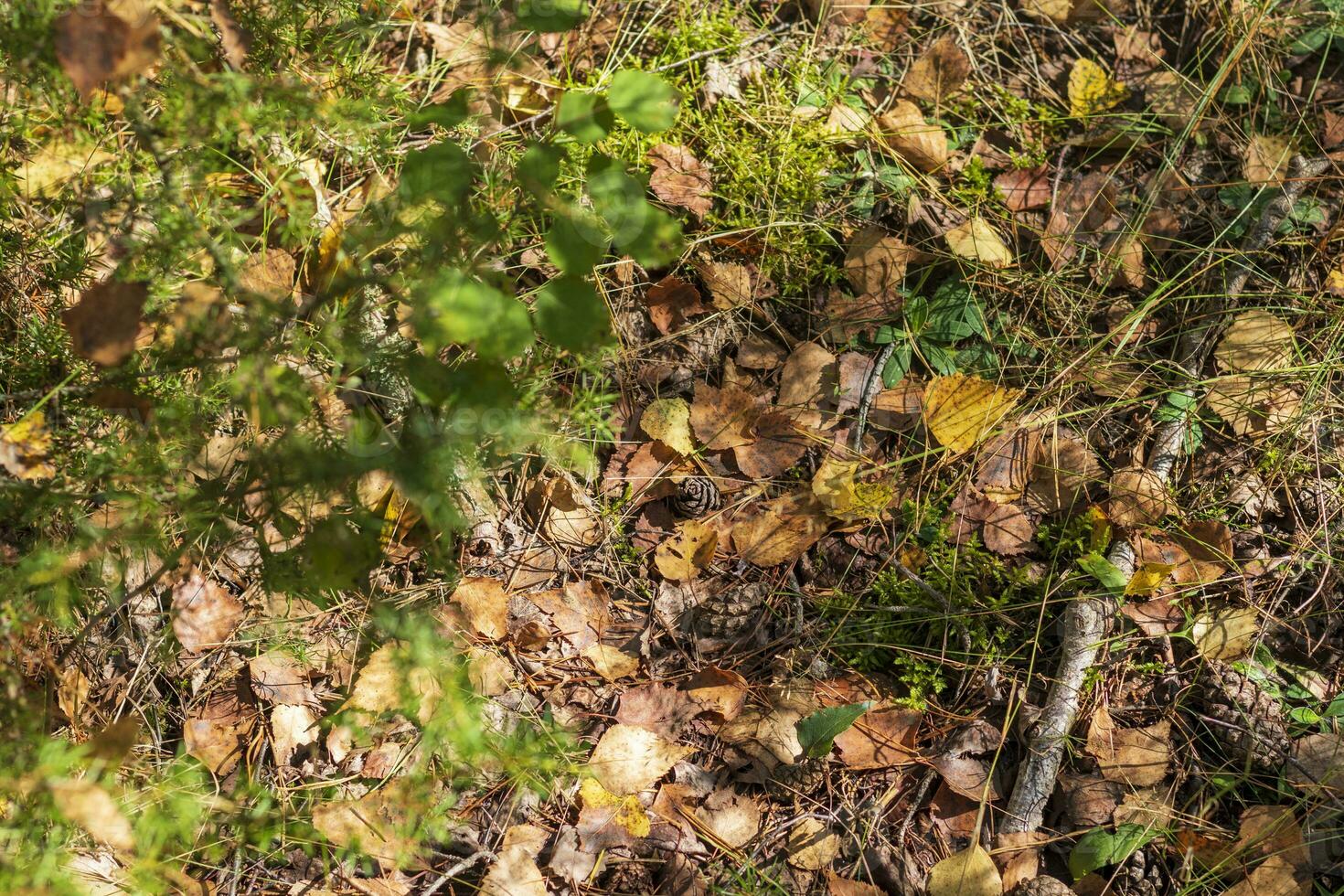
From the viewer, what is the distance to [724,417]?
90.2 inches

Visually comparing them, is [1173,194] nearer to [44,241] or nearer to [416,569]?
[416,569]

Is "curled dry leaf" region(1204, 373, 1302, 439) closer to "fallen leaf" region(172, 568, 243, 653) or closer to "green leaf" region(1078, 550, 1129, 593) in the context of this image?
"green leaf" region(1078, 550, 1129, 593)

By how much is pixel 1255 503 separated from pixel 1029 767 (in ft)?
2.81

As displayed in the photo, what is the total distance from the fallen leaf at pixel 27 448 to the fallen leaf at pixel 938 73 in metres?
2.22

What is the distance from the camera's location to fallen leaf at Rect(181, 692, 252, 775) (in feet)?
6.61

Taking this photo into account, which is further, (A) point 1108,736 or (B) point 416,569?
(B) point 416,569

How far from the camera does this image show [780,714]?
2043mm

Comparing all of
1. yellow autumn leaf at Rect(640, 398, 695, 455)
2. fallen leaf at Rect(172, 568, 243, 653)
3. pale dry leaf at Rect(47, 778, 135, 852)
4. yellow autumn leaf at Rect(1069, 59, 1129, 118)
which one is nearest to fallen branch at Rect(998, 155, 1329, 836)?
yellow autumn leaf at Rect(1069, 59, 1129, 118)

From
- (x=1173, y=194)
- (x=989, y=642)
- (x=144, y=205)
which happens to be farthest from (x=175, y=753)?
(x=1173, y=194)

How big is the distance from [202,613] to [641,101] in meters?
1.57

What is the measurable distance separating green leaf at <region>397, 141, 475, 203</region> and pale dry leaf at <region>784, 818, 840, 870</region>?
1.46 m

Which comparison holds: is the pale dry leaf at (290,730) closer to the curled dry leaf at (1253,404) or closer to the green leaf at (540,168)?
the green leaf at (540,168)

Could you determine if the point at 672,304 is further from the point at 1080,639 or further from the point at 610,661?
the point at 1080,639

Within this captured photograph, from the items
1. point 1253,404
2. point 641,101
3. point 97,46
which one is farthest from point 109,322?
point 1253,404
